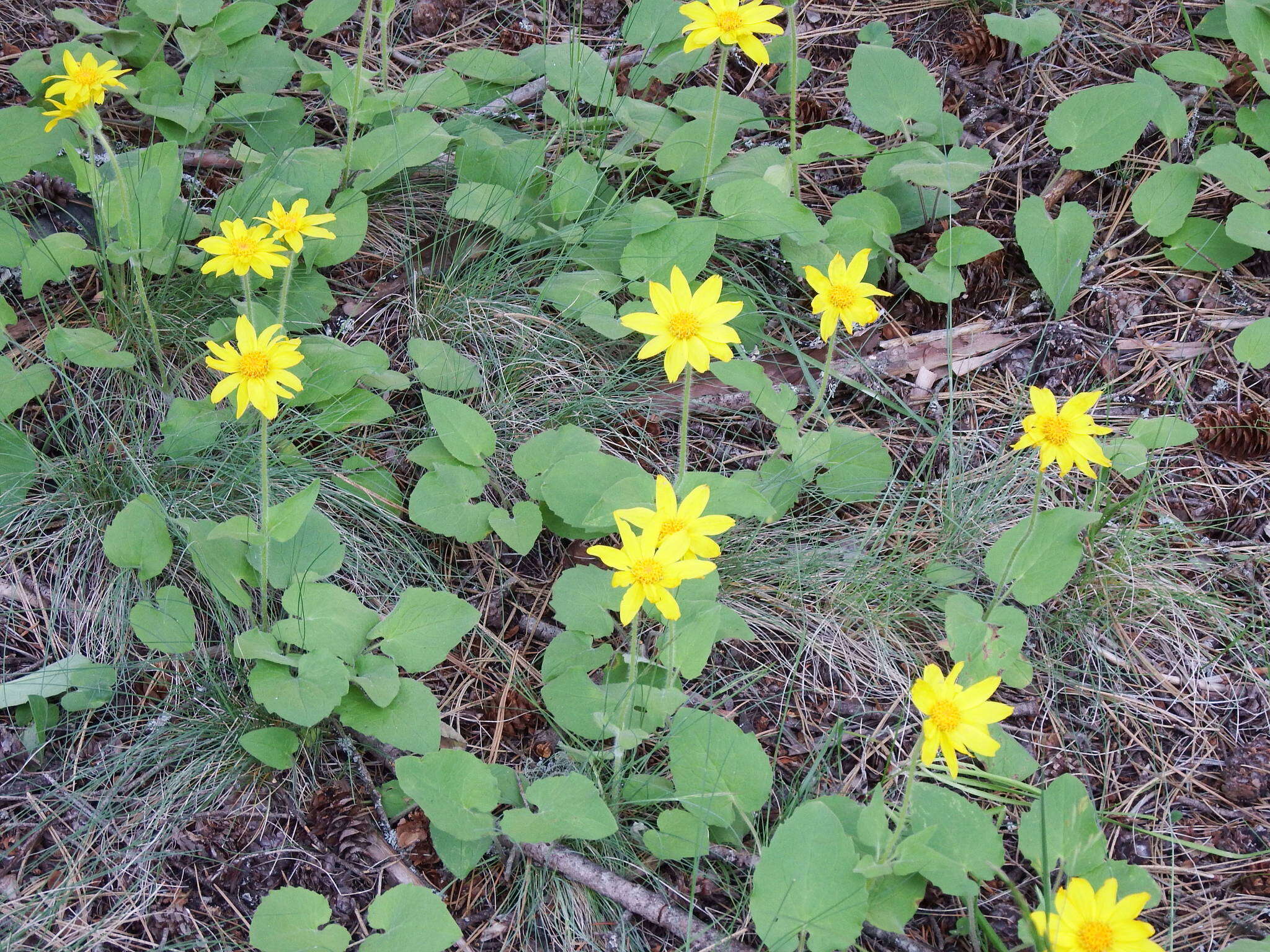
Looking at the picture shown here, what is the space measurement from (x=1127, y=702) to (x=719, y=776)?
873 mm

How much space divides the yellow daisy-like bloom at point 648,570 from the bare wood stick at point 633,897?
1.56ft

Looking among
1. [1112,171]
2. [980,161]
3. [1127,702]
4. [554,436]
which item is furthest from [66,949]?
[1112,171]

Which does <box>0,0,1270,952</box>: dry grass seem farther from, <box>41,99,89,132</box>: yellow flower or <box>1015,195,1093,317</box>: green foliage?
<box>41,99,89,132</box>: yellow flower

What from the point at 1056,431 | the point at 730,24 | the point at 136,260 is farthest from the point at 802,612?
the point at 136,260

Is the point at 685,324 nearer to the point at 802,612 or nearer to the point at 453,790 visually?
the point at 802,612

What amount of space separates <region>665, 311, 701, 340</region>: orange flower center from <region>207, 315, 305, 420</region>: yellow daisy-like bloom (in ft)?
2.13

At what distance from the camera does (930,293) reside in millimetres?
2465

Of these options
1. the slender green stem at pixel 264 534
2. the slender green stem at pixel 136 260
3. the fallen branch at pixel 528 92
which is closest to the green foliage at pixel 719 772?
the slender green stem at pixel 264 534

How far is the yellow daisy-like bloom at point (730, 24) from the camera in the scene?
2.09 metres

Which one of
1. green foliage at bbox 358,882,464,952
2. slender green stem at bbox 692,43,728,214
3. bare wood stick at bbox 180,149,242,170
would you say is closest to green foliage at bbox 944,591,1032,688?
green foliage at bbox 358,882,464,952

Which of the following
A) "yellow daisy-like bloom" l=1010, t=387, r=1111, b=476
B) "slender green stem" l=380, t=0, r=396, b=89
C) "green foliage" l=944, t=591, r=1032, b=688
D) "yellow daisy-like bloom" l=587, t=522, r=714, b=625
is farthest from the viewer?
"slender green stem" l=380, t=0, r=396, b=89

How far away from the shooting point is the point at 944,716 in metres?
1.40

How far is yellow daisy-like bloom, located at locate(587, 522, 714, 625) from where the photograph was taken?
148 cm

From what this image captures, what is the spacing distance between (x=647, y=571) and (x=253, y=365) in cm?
78
